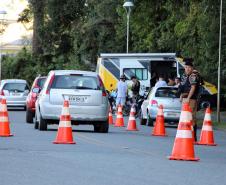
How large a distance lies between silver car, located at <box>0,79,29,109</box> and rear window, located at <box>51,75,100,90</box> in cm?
2024

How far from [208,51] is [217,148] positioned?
22.6 metres

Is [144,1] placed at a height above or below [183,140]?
above

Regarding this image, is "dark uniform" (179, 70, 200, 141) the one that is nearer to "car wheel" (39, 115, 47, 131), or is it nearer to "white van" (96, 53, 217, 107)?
"car wheel" (39, 115, 47, 131)

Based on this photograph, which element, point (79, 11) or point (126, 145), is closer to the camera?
point (126, 145)

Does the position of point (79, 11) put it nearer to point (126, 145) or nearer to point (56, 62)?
point (56, 62)

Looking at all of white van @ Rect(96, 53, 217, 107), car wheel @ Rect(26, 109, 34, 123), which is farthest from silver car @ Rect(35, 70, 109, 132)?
white van @ Rect(96, 53, 217, 107)

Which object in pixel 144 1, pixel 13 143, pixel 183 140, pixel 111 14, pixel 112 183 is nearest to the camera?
pixel 112 183

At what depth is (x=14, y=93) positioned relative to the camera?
143ft

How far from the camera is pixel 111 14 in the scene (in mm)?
58438

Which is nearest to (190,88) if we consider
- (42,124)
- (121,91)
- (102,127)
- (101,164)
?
(102,127)

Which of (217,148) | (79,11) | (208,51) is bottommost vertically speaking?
(217,148)

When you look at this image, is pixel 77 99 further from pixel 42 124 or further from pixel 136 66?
pixel 136 66

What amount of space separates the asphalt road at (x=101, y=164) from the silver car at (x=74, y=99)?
3.33 meters

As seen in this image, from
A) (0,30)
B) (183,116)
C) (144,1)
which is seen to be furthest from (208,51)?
(0,30)
